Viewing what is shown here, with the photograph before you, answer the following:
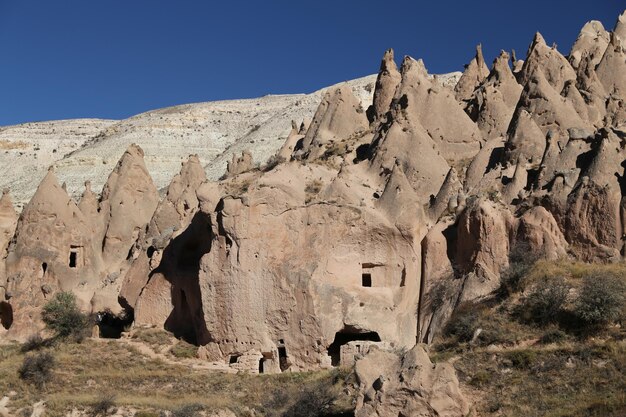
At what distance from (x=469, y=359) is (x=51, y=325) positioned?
18874mm

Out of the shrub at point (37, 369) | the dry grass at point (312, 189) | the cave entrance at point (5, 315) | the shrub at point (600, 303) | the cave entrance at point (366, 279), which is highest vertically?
the dry grass at point (312, 189)

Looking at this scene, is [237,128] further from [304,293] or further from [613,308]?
[613,308]

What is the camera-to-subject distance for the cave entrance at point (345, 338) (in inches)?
1420

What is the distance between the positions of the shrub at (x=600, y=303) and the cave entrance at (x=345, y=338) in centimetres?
892

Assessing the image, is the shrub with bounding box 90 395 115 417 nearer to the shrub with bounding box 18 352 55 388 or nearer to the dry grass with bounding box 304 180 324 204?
the shrub with bounding box 18 352 55 388

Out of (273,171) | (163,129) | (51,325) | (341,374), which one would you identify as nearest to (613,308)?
(341,374)

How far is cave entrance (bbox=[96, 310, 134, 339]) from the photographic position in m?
41.7

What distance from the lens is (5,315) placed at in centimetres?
4622

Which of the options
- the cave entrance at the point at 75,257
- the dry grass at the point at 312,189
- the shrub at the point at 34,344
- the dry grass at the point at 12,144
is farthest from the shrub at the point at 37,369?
the dry grass at the point at 12,144

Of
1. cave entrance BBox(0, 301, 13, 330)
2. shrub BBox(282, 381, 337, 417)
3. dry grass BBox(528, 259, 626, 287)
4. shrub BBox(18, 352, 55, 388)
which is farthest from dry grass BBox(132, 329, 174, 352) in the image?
dry grass BBox(528, 259, 626, 287)

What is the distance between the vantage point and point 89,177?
303ft

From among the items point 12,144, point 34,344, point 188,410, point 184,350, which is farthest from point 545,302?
point 12,144

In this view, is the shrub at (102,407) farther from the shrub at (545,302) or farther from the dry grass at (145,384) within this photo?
the shrub at (545,302)

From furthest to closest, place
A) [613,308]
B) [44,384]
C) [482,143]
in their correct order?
[482,143] < [44,384] < [613,308]
